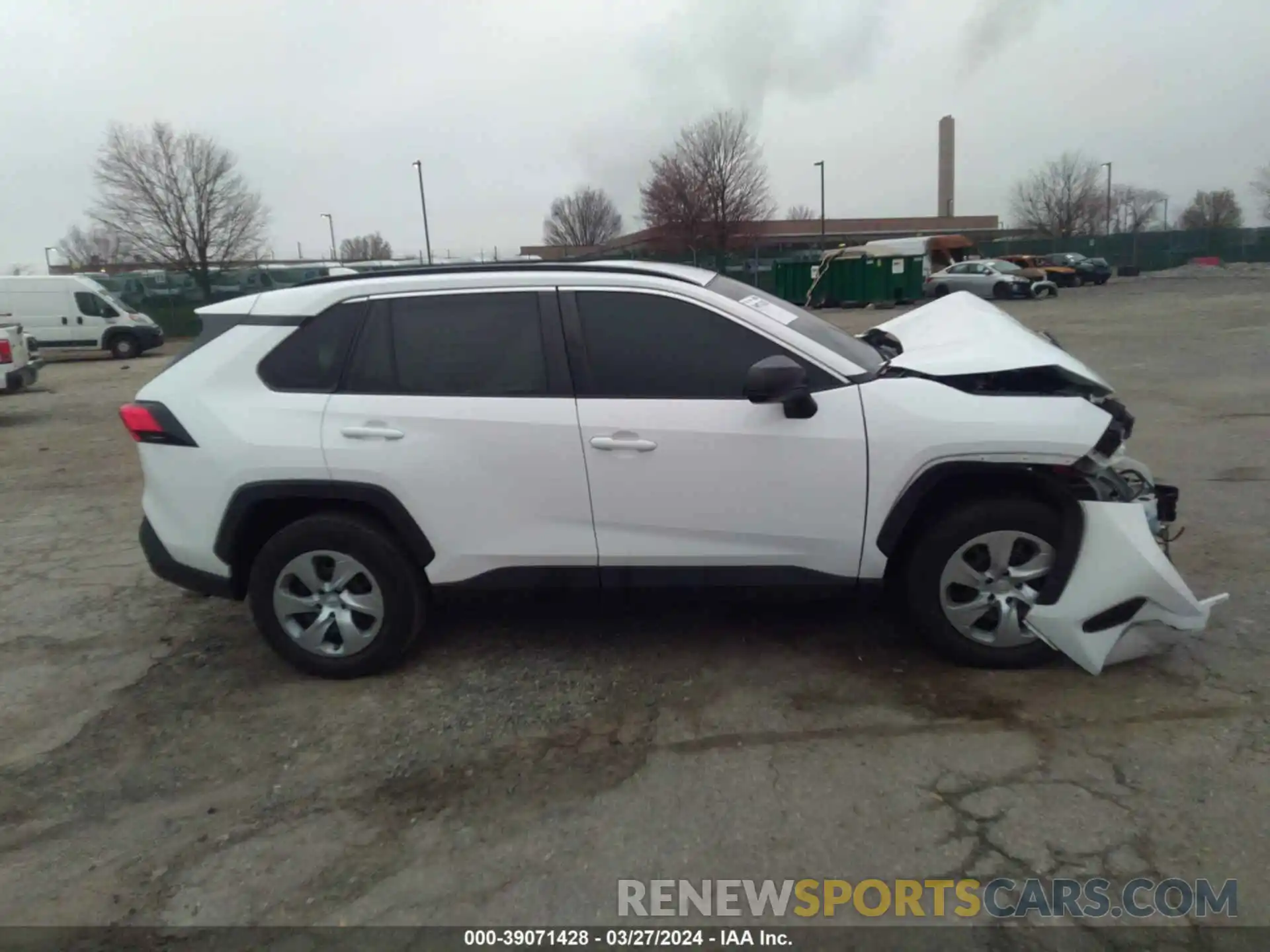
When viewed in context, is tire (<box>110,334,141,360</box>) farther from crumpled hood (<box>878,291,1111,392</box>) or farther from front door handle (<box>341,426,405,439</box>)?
crumpled hood (<box>878,291,1111,392</box>)

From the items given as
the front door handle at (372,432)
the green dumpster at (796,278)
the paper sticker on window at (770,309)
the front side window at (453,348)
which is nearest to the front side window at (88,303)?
the green dumpster at (796,278)

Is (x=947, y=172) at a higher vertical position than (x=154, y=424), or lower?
higher

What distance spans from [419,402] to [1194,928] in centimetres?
322

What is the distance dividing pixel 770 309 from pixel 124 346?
2520 cm

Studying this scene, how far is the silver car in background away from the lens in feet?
104

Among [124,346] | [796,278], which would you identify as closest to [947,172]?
[796,278]

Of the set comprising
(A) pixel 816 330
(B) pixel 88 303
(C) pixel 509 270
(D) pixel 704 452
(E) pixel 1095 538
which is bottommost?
(E) pixel 1095 538

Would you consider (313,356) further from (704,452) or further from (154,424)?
(704,452)

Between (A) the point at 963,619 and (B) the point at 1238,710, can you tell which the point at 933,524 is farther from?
(B) the point at 1238,710

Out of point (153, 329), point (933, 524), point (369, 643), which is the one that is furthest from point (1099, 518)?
point (153, 329)

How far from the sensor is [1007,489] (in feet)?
12.3

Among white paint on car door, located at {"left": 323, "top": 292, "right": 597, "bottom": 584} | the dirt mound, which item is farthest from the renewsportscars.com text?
the dirt mound

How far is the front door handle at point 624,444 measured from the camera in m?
Result: 3.68

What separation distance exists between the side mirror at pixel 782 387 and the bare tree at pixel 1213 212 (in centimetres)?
8196
